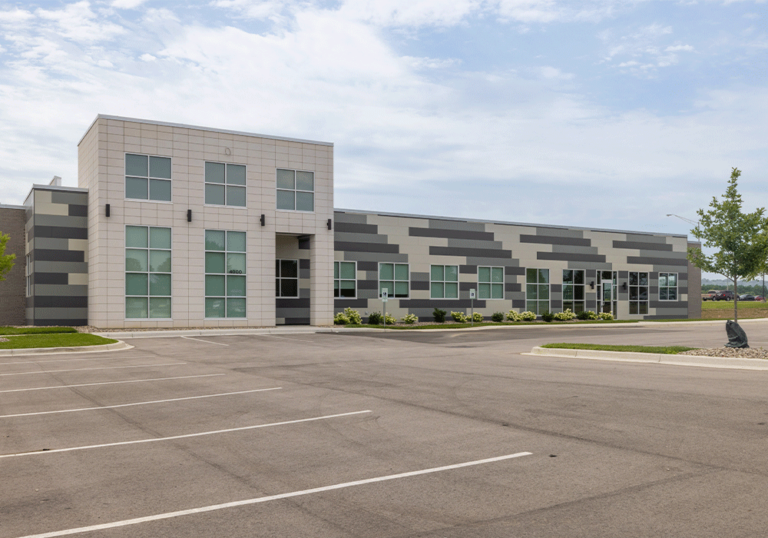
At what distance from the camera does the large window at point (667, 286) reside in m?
51.0

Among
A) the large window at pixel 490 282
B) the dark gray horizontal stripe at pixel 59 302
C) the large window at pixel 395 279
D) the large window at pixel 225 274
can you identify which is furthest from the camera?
the large window at pixel 490 282

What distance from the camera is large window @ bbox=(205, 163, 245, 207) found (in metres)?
32.4

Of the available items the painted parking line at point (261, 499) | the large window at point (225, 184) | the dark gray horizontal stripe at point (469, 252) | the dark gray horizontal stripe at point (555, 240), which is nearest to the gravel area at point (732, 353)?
the painted parking line at point (261, 499)

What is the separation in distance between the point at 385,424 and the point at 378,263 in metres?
30.5

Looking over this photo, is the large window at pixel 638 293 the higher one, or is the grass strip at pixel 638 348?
the large window at pixel 638 293

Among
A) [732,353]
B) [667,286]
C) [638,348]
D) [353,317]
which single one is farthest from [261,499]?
[667,286]

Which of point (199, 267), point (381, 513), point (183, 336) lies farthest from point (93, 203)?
point (381, 513)

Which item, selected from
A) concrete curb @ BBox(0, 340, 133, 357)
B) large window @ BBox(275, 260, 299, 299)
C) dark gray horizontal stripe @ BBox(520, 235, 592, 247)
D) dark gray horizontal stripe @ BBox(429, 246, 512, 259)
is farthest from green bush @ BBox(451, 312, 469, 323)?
concrete curb @ BBox(0, 340, 133, 357)

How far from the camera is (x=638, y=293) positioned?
4972 centimetres

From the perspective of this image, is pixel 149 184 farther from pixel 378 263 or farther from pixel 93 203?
pixel 378 263

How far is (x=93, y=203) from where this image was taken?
30656mm

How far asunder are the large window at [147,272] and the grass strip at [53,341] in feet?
19.8

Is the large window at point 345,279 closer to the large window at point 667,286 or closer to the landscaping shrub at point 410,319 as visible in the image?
the landscaping shrub at point 410,319

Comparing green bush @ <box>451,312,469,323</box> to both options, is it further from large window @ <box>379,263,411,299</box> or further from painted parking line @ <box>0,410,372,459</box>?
painted parking line @ <box>0,410,372,459</box>
